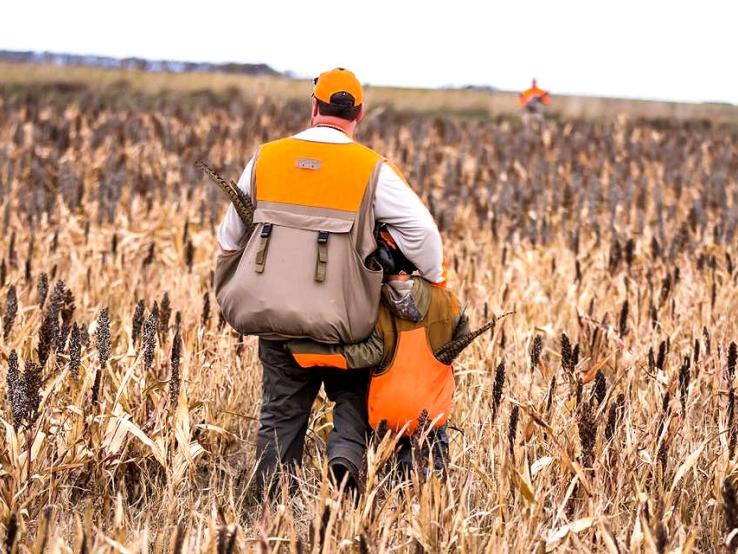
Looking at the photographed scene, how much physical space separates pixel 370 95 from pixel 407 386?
2979 cm

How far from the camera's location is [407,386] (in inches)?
153

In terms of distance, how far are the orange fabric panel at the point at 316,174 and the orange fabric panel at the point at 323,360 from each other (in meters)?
0.56

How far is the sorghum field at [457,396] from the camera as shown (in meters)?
3.34

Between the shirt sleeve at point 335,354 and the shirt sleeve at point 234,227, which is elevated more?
the shirt sleeve at point 234,227

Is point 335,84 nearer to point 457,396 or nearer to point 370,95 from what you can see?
point 457,396

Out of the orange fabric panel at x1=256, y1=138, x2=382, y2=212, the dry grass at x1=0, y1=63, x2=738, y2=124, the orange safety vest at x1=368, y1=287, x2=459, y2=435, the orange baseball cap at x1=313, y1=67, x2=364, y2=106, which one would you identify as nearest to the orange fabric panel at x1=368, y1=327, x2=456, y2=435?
the orange safety vest at x1=368, y1=287, x2=459, y2=435

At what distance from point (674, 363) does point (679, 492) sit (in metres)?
1.49

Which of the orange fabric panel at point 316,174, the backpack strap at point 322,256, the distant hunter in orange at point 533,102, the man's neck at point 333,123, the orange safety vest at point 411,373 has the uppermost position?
the distant hunter in orange at point 533,102

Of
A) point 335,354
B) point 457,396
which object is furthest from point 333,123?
point 457,396

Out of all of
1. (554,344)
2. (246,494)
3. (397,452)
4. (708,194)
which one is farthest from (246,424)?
(708,194)

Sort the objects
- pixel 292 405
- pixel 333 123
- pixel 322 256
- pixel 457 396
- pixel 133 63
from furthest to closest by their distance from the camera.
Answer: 1. pixel 133 63
2. pixel 457 396
3. pixel 292 405
4. pixel 333 123
5. pixel 322 256

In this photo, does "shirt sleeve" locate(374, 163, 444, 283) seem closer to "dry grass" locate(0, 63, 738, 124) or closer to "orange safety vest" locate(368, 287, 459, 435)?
"orange safety vest" locate(368, 287, 459, 435)

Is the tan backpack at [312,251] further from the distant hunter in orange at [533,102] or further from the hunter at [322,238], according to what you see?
the distant hunter in orange at [533,102]

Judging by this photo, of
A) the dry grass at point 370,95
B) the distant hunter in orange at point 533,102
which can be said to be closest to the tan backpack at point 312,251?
the distant hunter in orange at point 533,102
